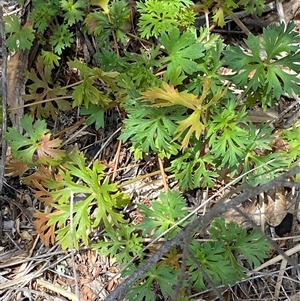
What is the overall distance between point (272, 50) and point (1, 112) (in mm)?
1572

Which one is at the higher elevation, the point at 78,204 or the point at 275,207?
the point at 78,204

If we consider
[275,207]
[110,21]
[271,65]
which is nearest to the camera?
[271,65]

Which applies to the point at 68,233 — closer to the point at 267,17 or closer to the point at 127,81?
the point at 127,81

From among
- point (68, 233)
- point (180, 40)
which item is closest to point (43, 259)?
point (68, 233)

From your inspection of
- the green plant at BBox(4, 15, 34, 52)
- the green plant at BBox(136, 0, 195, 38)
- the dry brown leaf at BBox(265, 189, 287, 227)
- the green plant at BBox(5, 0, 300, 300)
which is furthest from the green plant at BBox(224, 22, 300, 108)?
the green plant at BBox(4, 15, 34, 52)

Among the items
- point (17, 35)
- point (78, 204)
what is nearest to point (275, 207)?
point (78, 204)

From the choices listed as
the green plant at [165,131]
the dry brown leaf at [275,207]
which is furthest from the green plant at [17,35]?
the dry brown leaf at [275,207]

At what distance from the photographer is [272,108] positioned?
270 centimetres

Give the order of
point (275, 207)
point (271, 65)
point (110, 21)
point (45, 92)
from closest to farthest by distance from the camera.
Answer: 1. point (271, 65)
2. point (275, 207)
3. point (110, 21)
4. point (45, 92)

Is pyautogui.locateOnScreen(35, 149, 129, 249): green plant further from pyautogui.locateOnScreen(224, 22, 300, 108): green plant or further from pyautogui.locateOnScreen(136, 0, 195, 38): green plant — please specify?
pyautogui.locateOnScreen(224, 22, 300, 108): green plant

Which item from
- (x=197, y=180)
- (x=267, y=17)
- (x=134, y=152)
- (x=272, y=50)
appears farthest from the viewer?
(x=267, y=17)

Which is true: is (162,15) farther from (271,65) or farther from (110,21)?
(271,65)

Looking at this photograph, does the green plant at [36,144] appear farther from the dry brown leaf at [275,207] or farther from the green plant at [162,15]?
the dry brown leaf at [275,207]

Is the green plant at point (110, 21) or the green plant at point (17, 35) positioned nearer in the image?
the green plant at point (110, 21)
